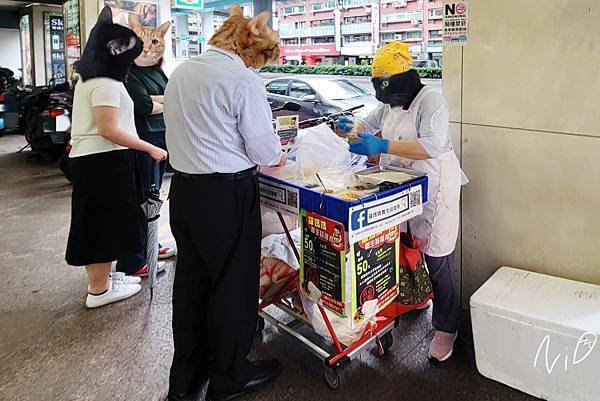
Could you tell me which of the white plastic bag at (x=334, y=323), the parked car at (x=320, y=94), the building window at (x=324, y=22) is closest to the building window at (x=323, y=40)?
the building window at (x=324, y=22)

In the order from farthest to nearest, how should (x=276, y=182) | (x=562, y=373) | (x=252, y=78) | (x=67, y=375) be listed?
(x=67, y=375), (x=276, y=182), (x=562, y=373), (x=252, y=78)

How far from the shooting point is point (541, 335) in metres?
1.84

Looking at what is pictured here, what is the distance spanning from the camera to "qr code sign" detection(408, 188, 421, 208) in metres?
1.92

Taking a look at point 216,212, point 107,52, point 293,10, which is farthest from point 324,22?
point 216,212

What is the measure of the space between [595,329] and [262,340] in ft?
4.74

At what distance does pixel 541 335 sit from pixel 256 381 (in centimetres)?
113

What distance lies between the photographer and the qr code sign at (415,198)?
192 centimetres

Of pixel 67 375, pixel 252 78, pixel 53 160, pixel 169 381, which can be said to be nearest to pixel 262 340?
pixel 169 381

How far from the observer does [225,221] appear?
1.74 m

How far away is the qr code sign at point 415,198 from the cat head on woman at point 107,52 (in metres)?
1.56

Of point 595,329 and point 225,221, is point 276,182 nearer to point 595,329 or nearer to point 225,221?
point 225,221

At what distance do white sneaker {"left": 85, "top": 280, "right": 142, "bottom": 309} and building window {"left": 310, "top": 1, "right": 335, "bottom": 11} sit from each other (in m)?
5.08

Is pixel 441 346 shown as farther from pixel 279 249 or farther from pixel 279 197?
pixel 279 197

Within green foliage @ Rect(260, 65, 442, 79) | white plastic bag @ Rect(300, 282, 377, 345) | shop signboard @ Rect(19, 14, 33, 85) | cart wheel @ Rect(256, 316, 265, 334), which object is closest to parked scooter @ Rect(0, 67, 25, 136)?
shop signboard @ Rect(19, 14, 33, 85)
